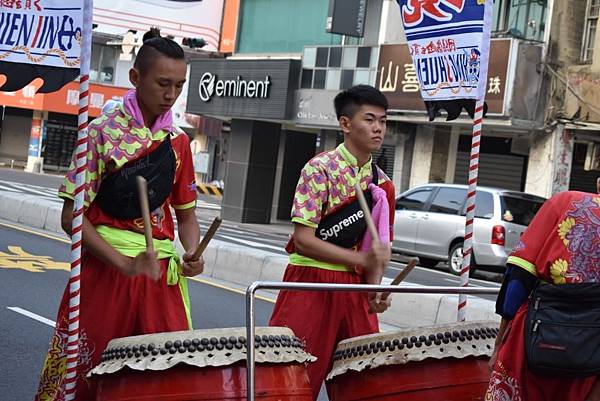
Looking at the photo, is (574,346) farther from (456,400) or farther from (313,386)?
(313,386)

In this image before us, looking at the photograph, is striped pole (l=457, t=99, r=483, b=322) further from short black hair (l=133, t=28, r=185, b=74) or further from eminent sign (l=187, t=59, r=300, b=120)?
eminent sign (l=187, t=59, r=300, b=120)

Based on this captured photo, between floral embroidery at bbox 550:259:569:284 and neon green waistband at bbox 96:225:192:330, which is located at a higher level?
floral embroidery at bbox 550:259:569:284

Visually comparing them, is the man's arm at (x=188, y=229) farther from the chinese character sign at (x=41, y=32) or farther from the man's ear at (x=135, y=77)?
the chinese character sign at (x=41, y=32)

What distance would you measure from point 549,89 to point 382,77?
4.54 m

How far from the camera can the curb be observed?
9641 mm

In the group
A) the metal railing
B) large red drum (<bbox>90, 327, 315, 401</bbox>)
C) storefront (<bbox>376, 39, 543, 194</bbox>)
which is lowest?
large red drum (<bbox>90, 327, 315, 401</bbox>)

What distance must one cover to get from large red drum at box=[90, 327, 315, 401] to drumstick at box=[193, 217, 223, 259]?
0.43m

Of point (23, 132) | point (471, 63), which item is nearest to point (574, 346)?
point (471, 63)

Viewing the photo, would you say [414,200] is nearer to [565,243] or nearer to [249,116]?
[249,116]

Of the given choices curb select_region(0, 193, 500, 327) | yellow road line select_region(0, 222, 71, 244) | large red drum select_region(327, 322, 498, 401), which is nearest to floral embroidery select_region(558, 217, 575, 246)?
large red drum select_region(327, 322, 498, 401)

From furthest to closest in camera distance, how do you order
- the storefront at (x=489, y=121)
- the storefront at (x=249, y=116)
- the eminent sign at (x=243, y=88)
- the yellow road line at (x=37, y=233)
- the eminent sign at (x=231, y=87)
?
1. the eminent sign at (x=231, y=87)
2. the storefront at (x=249, y=116)
3. the eminent sign at (x=243, y=88)
4. the storefront at (x=489, y=121)
5. the yellow road line at (x=37, y=233)

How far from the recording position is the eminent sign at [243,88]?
90.6 feet

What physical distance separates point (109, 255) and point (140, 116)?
0.56 metres

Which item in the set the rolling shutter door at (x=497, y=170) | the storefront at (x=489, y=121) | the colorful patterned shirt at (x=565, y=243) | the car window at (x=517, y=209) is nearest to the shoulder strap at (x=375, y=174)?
the colorful patterned shirt at (x=565, y=243)
